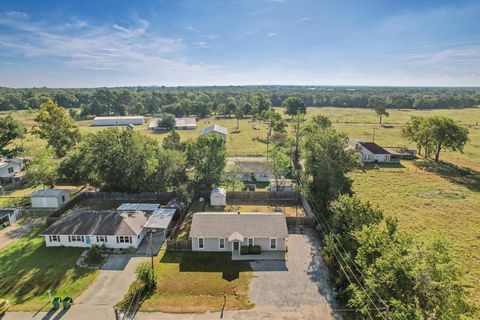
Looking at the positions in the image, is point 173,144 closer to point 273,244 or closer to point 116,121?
point 273,244

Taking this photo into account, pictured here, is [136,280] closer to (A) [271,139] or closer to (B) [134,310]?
(B) [134,310]

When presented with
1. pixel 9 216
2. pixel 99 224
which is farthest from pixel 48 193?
pixel 99 224

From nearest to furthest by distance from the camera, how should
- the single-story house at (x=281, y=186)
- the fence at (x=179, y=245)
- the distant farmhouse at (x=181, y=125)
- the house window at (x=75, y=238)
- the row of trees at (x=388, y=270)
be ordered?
the row of trees at (x=388, y=270)
the fence at (x=179, y=245)
the house window at (x=75, y=238)
the single-story house at (x=281, y=186)
the distant farmhouse at (x=181, y=125)

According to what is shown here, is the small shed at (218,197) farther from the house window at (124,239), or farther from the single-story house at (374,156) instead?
the single-story house at (374,156)

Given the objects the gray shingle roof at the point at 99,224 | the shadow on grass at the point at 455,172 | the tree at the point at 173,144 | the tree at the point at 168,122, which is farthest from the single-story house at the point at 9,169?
the shadow on grass at the point at 455,172

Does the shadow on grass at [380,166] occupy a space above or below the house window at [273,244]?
above

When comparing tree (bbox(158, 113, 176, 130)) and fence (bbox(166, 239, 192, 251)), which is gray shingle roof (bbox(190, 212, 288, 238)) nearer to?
fence (bbox(166, 239, 192, 251))

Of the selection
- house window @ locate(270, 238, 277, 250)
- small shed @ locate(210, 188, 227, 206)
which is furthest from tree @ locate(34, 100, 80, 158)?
house window @ locate(270, 238, 277, 250)
